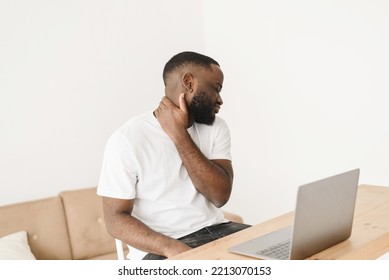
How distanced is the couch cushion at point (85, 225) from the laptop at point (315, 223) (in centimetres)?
145

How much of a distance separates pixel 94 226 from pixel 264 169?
1131 mm

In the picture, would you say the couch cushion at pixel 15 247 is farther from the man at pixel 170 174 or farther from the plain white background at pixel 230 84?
the man at pixel 170 174

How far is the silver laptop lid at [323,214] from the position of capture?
982 millimetres

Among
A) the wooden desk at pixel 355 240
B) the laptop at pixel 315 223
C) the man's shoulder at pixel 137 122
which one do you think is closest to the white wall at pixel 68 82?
the man's shoulder at pixel 137 122

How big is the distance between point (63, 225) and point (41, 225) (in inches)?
4.4

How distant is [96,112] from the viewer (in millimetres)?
2732

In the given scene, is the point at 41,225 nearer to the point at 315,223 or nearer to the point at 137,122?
the point at 137,122

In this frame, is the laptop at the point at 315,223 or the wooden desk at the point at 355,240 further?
the wooden desk at the point at 355,240

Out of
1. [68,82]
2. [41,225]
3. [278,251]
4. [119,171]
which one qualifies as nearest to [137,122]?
[119,171]

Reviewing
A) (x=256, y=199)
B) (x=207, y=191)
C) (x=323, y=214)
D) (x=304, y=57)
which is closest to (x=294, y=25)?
(x=304, y=57)

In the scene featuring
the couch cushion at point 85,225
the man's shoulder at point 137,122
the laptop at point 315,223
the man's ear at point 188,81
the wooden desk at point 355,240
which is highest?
the man's ear at point 188,81

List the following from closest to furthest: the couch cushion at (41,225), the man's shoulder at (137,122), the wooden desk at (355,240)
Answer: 1. the wooden desk at (355,240)
2. the man's shoulder at (137,122)
3. the couch cushion at (41,225)

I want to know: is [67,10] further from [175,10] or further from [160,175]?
[160,175]

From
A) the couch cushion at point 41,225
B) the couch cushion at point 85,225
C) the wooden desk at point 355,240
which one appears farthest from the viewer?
the couch cushion at point 85,225
